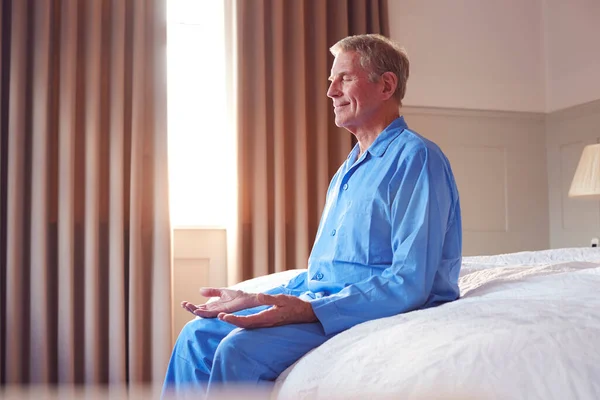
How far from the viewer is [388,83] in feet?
5.66

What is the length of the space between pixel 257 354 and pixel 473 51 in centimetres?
346

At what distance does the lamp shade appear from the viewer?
345 centimetres

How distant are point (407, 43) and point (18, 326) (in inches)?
101

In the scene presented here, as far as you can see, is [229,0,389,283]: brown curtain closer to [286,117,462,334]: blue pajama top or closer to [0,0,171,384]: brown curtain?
[0,0,171,384]: brown curtain

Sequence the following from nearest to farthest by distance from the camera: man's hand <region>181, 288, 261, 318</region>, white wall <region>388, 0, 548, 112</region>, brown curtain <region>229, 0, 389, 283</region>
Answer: man's hand <region>181, 288, 261, 318</region> → brown curtain <region>229, 0, 389, 283</region> → white wall <region>388, 0, 548, 112</region>

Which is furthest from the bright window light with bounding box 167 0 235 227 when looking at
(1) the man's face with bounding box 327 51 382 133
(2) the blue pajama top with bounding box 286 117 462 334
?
(2) the blue pajama top with bounding box 286 117 462 334

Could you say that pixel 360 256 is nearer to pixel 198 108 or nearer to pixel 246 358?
pixel 246 358

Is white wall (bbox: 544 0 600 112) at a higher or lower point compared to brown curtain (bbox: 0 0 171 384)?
higher

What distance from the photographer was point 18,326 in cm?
328

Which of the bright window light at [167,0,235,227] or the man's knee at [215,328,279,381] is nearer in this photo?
the man's knee at [215,328,279,381]

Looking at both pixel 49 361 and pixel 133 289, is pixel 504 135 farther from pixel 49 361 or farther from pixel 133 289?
pixel 49 361

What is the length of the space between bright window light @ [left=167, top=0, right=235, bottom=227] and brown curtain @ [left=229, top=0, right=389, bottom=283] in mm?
215

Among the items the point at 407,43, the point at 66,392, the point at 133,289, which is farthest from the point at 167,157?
the point at 66,392

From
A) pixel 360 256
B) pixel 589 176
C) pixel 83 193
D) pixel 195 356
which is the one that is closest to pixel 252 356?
pixel 195 356
